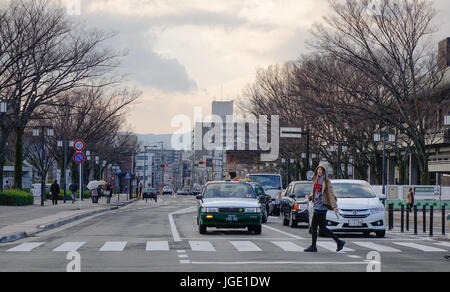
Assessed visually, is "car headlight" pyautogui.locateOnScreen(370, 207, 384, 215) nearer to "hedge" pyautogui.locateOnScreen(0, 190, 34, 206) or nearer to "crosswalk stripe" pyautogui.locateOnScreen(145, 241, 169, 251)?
"crosswalk stripe" pyautogui.locateOnScreen(145, 241, 169, 251)

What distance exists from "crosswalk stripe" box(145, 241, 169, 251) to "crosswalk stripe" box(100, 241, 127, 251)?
58 cm

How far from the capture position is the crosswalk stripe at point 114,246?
655 inches

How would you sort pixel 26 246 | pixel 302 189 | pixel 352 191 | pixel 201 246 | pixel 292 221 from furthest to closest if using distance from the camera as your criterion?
pixel 302 189 < pixel 292 221 < pixel 352 191 < pixel 26 246 < pixel 201 246

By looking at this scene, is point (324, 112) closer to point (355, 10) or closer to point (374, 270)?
point (355, 10)

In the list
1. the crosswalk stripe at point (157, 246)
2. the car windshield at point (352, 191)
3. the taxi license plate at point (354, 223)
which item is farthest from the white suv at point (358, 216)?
the crosswalk stripe at point (157, 246)

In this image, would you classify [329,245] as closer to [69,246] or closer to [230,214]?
[230,214]

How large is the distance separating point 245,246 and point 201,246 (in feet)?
3.28

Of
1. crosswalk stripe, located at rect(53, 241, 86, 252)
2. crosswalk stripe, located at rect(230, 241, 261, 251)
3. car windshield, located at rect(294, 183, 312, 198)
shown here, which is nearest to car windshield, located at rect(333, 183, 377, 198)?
car windshield, located at rect(294, 183, 312, 198)

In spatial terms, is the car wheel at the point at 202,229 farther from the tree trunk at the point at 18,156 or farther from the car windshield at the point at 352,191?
the tree trunk at the point at 18,156

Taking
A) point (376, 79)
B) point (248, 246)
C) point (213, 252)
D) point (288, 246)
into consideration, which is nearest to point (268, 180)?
point (376, 79)

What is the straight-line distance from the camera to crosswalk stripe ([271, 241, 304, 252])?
16844 millimetres

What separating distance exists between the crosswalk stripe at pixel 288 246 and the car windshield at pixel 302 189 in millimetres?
8366

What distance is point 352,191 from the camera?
22891 mm
